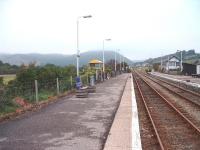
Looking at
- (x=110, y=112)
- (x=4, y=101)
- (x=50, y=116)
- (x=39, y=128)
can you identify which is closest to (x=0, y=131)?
(x=39, y=128)

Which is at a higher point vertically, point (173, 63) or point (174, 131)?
point (173, 63)

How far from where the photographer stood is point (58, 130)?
11.5 m

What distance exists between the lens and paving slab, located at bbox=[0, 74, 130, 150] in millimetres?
9438

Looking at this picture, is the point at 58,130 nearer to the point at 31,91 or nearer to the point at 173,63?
the point at 31,91

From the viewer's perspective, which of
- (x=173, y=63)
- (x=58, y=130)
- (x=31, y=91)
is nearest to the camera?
(x=58, y=130)

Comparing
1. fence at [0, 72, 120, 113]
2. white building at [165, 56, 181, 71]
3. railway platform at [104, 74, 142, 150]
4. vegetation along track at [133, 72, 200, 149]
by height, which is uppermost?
white building at [165, 56, 181, 71]

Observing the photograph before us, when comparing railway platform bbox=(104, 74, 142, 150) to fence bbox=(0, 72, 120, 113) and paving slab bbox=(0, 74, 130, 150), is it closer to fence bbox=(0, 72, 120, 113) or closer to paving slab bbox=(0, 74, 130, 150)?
paving slab bbox=(0, 74, 130, 150)

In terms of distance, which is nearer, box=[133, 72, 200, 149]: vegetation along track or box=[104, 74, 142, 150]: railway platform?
box=[104, 74, 142, 150]: railway platform

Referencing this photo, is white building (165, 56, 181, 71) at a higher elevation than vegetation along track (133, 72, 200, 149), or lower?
higher

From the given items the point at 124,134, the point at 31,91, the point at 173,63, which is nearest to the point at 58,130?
the point at 124,134

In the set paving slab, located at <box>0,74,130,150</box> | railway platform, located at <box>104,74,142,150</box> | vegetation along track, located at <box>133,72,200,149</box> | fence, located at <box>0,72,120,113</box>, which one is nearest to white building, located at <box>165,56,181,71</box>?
fence, located at <box>0,72,120,113</box>

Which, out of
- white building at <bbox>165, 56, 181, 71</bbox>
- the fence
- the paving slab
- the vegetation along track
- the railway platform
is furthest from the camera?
white building at <bbox>165, 56, 181, 71</bbox>

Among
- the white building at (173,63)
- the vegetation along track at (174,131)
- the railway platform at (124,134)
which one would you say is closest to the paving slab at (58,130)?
the railway platform at (124,134)

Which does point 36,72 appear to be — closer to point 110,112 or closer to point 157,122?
point 110,112
